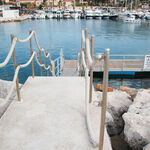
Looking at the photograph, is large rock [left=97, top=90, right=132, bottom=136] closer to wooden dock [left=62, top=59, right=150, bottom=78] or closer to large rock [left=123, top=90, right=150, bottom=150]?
large rock [left=123, top=90, right=150, bottom=150]

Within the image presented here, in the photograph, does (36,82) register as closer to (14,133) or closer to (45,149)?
(14,133)

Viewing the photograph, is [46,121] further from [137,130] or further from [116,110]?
[116,110]

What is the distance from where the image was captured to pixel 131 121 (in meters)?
3.88

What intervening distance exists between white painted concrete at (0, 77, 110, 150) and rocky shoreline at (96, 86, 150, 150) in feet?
3.44

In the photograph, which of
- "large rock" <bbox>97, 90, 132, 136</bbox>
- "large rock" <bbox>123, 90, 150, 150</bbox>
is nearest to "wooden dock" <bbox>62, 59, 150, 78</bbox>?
"large rock" <bbox>97, 90, 132, 136</bbox>

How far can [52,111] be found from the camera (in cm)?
333

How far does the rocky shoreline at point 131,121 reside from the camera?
12.0 ft

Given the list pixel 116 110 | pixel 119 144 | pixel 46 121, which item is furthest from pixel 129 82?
pixel 46 121

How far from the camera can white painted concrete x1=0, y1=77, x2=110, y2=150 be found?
258cm

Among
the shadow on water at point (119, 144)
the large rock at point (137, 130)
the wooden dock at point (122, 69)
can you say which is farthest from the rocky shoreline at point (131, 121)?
the wooden dock at point (122, 69)

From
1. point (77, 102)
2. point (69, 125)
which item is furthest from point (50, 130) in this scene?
point (77, 102)

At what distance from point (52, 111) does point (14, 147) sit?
98 centimetres

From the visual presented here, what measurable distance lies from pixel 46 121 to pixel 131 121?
1900 millimetres

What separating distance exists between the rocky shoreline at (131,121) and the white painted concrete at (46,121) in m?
1.05
